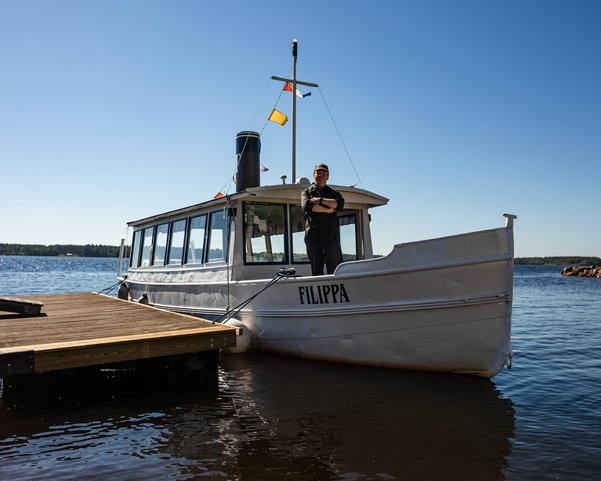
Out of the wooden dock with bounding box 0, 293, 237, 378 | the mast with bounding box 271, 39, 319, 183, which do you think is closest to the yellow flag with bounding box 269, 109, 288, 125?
the mast with bounding box 271, 39, 319, 183

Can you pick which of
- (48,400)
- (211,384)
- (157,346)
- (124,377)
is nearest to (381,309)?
(211,384)

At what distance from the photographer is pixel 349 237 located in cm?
914

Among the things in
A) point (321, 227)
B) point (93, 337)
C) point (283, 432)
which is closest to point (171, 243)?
point (321, 227)

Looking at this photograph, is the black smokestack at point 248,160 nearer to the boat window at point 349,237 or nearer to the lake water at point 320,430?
the boat window at point 349,237

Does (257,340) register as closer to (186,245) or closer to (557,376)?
(186,245)

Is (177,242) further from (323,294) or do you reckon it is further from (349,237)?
(323,294)

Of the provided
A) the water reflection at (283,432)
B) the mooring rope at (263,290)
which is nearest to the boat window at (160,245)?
the mooring rope at (263,290)

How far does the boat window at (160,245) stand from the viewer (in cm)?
1109

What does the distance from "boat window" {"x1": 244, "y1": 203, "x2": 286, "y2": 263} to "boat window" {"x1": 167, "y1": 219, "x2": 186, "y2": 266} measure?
223 cm

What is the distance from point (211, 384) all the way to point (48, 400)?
1833 mm

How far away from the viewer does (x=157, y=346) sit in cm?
550

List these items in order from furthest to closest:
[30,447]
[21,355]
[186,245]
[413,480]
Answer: [186,245], [21,355], [30,447], [413,480]

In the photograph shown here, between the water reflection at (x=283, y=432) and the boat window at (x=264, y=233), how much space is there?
256 cm

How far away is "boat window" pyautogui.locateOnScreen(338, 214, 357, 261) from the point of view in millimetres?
9094
